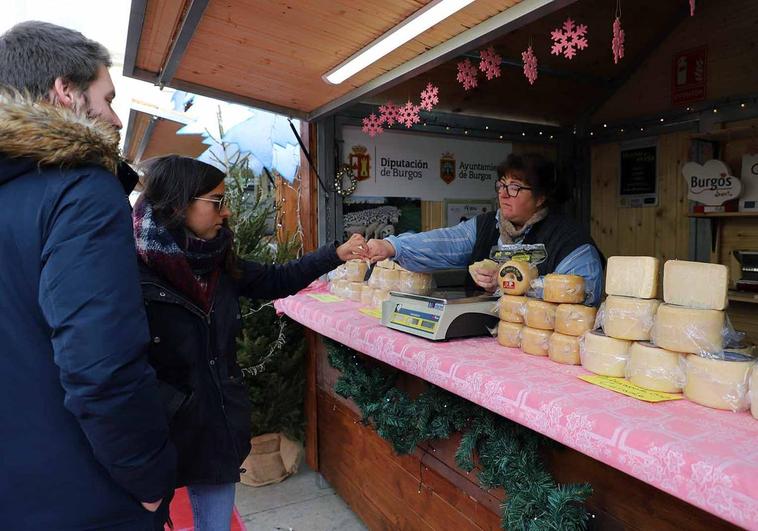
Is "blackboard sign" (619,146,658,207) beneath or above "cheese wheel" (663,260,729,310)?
above

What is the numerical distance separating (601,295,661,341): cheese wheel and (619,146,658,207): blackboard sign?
3591mm

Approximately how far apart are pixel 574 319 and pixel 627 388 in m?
0.32

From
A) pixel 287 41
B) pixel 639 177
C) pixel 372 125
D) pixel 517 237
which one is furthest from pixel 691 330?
pixel 639 177

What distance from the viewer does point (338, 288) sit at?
333 centimetres

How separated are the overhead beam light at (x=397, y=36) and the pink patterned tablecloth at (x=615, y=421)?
3.92ft

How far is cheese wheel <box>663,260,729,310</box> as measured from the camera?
1396mm

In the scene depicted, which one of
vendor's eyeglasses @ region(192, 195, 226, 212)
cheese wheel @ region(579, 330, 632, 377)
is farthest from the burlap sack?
cheese wheel @ region(579, 330, 632, 377)

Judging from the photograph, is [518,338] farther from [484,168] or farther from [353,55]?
[484,168]

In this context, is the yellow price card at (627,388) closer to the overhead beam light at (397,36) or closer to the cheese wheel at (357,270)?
the overhead beam light at (397,36)

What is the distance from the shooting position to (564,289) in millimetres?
1785

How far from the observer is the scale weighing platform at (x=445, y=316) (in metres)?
2.01

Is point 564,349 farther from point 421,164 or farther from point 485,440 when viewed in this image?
point 421,164

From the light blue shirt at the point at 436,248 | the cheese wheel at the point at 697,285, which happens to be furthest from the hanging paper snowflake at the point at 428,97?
the cheese wheel at the point at 697,285

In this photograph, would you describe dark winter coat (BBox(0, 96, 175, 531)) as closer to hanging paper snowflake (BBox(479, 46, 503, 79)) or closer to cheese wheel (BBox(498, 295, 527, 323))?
cheese wheel (BBox(498, 295, 527, 323))
